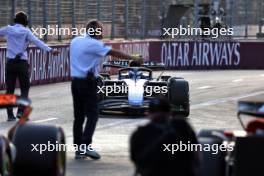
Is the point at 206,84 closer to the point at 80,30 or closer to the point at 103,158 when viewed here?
the point at 80,30

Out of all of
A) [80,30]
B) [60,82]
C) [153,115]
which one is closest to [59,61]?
[60,82]

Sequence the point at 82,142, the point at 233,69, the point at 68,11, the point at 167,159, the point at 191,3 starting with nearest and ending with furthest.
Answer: the point at 167,159 → the point at 82,142 → the point at 68,11 → the point at 233,69 → the point at 191,3

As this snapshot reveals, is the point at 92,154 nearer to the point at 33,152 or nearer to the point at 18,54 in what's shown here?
the point at 33,152

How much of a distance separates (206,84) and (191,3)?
51.3ft

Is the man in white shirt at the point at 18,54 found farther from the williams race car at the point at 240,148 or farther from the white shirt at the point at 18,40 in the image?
the williams race car at the point at 240,148

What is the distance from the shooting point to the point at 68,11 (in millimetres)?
29062

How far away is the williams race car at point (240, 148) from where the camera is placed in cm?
763

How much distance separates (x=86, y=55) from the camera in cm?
1134

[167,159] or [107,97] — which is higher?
[167,159]

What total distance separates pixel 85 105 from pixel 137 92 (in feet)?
15.1
